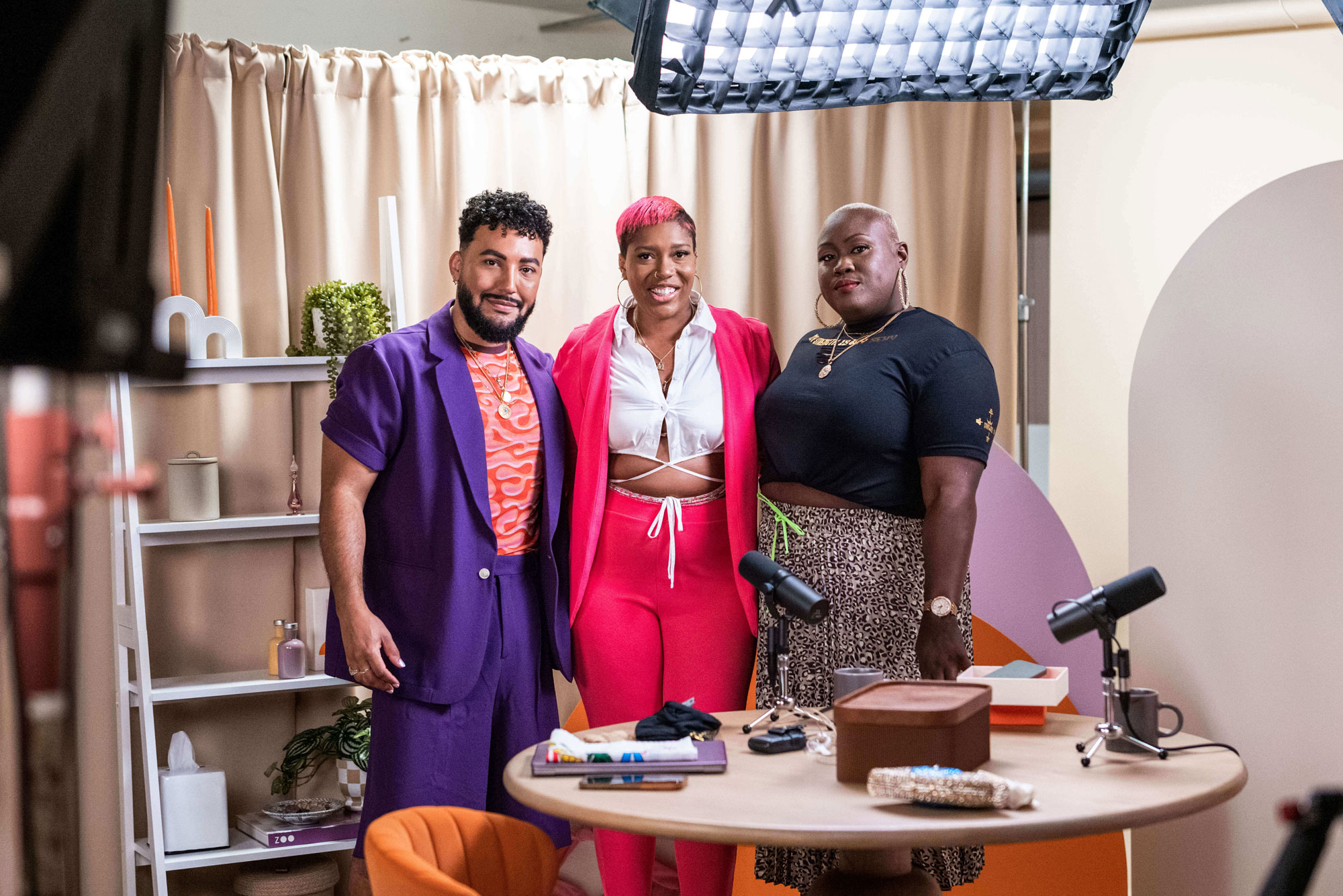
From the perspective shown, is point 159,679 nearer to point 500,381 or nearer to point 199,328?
point 199,328

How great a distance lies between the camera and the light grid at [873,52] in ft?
4.07

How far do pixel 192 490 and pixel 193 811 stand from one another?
0.80m

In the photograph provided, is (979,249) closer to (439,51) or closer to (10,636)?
(439,51)

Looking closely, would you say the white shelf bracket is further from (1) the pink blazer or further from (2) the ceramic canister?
(1) the pink blazer

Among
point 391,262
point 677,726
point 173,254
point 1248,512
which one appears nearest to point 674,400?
point 677,726

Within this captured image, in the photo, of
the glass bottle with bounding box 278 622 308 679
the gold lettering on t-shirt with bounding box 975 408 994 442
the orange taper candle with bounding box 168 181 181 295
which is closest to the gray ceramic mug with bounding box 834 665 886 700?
the gold lettering on t-shirt with bounding box 975 408 994 442

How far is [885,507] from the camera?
7.76ft

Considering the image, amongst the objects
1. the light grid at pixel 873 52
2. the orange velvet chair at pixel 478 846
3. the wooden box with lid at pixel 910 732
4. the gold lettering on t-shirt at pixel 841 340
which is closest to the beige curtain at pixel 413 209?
the gold lettering on t-shirt at pixel 841 340

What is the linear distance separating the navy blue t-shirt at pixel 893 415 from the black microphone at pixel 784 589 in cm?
45

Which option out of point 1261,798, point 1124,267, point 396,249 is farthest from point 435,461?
point 1124,267

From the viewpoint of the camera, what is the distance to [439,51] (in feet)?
12.5

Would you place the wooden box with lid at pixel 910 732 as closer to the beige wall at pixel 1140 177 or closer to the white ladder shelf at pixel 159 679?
the white ladder shelf at pixel 159 679

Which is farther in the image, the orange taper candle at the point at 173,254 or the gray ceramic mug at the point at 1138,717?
the orange taper candle at the point at 173,254

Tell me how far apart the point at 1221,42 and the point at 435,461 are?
2449 millimetres
